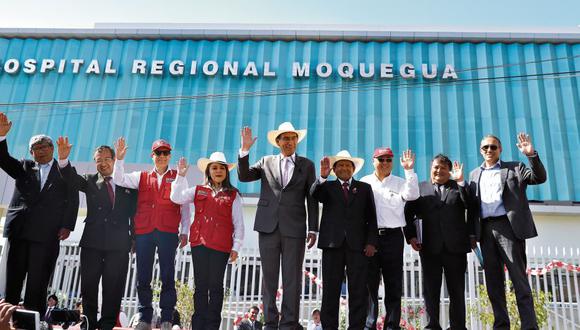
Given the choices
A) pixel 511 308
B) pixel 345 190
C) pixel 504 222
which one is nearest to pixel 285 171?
pixel 345 190

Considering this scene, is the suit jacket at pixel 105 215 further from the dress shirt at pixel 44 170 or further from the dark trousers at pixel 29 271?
A: the dark trousers at pixel 29 271

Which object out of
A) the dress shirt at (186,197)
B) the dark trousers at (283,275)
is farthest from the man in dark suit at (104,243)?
the dark trousers at (283,275)

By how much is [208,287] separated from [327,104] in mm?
10802

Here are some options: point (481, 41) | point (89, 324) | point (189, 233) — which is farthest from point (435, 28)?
point (89, 324)

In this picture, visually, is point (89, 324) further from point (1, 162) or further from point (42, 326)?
point (1, 162)

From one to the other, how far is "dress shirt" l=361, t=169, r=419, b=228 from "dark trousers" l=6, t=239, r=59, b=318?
11.1ft

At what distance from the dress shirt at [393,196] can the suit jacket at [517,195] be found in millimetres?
654

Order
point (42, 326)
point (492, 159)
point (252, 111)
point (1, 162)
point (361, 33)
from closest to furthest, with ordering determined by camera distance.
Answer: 1. point (42, 326)
2. point (1, 162)
3. point (492, 159)
4. point (252, 111)
5. point (361, 33)

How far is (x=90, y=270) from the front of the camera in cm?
486

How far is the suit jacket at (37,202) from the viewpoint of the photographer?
15.3 ft

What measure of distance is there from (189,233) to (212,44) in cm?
1218

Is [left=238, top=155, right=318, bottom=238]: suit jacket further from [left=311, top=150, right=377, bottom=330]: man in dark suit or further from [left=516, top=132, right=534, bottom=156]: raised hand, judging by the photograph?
[left=516, top=132, right=534, bottom=156]: raised hand

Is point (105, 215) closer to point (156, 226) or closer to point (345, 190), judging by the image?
point (156, 226)

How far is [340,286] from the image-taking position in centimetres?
473
